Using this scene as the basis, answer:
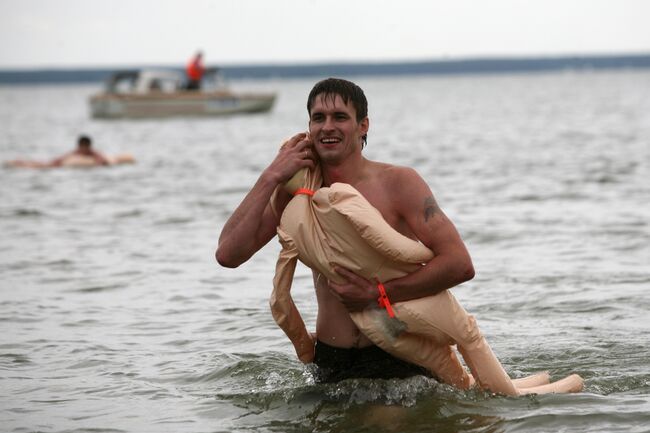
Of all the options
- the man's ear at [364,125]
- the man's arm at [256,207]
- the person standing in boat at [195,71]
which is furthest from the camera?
the person standing in boat at [195,71]

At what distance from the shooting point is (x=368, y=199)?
630 cm

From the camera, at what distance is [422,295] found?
6.16 meters

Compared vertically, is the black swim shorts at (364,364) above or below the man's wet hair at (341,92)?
below

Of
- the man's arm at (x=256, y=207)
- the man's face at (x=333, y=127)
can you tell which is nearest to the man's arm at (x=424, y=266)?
the man's face at (x=333, y=127)

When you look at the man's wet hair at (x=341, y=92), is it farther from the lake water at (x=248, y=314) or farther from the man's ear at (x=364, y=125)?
the lake water at (x=248, y=314)

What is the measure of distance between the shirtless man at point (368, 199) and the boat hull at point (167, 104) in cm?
4903

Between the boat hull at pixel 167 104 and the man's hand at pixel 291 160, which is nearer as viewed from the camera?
the man's hand at pixel 291 160

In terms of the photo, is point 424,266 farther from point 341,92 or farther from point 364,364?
point 341,92

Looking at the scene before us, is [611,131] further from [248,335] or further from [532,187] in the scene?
[248,335]

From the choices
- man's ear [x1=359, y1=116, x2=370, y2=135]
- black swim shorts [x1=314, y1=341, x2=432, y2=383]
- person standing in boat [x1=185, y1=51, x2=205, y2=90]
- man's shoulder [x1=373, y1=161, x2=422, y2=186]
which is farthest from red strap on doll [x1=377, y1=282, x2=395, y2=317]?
person standing in boat [x1=185, y1=51, x2=205, y2=90]

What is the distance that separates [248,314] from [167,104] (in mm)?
46315

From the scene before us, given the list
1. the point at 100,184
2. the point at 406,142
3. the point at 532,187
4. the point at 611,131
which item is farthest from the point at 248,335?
the point at 611,131

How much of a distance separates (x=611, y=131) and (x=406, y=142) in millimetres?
7616

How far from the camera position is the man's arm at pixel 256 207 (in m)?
6.20
